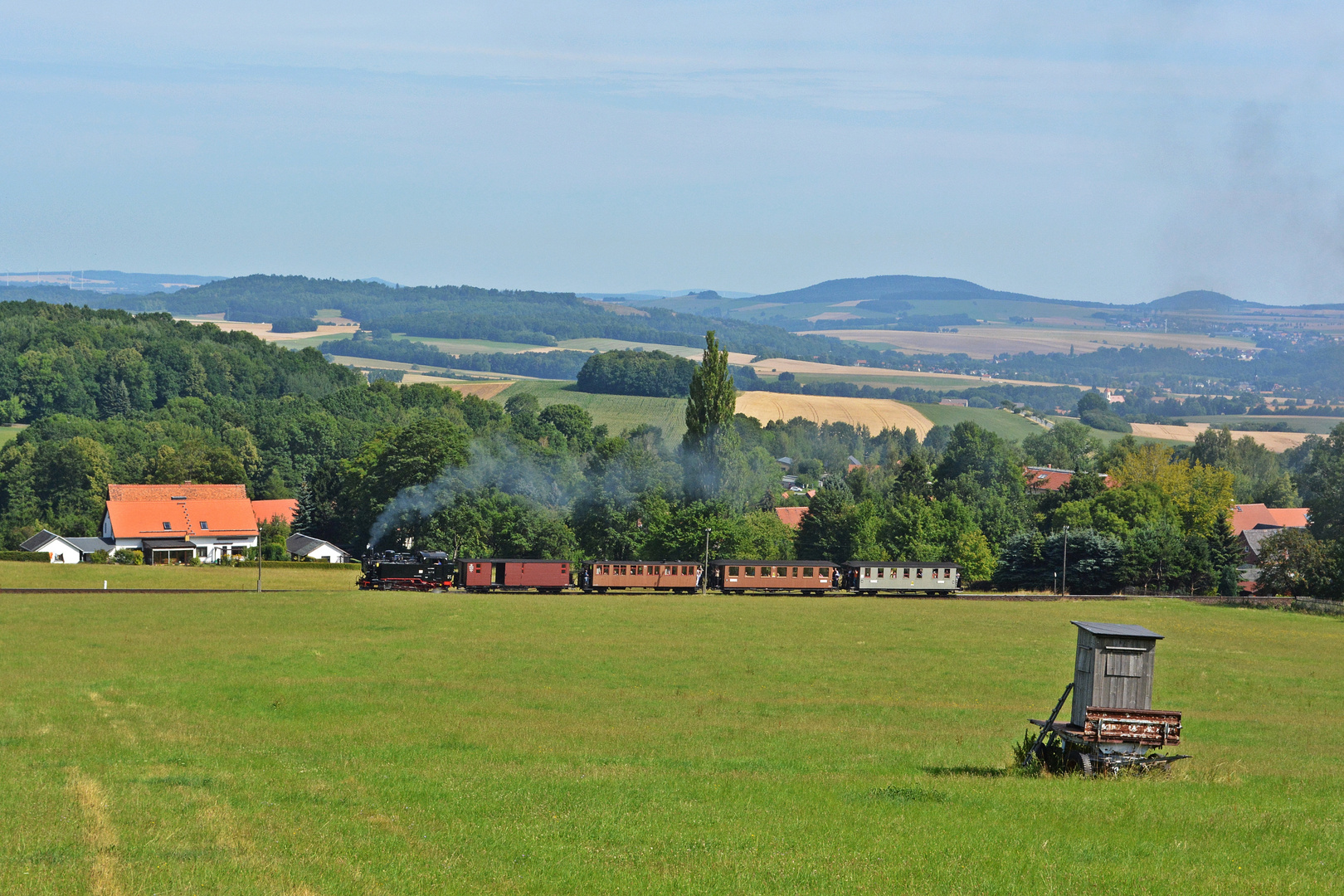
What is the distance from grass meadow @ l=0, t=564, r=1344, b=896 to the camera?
1388 cm

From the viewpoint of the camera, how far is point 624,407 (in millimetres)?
180250

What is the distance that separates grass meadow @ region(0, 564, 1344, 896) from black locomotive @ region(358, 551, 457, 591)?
814 inches

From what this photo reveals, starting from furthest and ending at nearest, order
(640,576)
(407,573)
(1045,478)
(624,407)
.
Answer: (624,407)
(1045,478)
(640,576)
(407,573)

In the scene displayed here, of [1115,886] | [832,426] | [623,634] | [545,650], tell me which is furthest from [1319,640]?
[832,426]

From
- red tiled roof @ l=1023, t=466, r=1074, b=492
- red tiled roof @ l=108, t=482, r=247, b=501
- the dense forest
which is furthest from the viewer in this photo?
the dense forest

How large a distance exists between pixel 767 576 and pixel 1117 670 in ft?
181

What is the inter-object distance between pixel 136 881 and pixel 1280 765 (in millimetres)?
21043

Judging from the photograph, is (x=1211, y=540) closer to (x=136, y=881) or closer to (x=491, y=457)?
(x=491, y=457)

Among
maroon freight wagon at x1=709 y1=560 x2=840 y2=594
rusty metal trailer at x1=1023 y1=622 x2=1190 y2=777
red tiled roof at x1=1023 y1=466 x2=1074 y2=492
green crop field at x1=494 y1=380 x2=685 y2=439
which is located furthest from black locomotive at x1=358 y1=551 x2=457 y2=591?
green crop field at x1=494 y1=380 x2=685 y2=439

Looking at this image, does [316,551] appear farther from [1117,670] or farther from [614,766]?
[1117,670]

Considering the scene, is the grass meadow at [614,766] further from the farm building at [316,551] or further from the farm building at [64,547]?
the farm building at [316,551]

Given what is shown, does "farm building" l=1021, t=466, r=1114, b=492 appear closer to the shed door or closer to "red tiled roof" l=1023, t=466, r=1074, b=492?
"red tiled roof" l=1023, t=466, r=1074, b=492

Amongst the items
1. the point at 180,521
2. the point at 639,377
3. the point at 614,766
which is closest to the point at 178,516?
the point at 180,521

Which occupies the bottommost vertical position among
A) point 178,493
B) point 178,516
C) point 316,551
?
point 316,551
